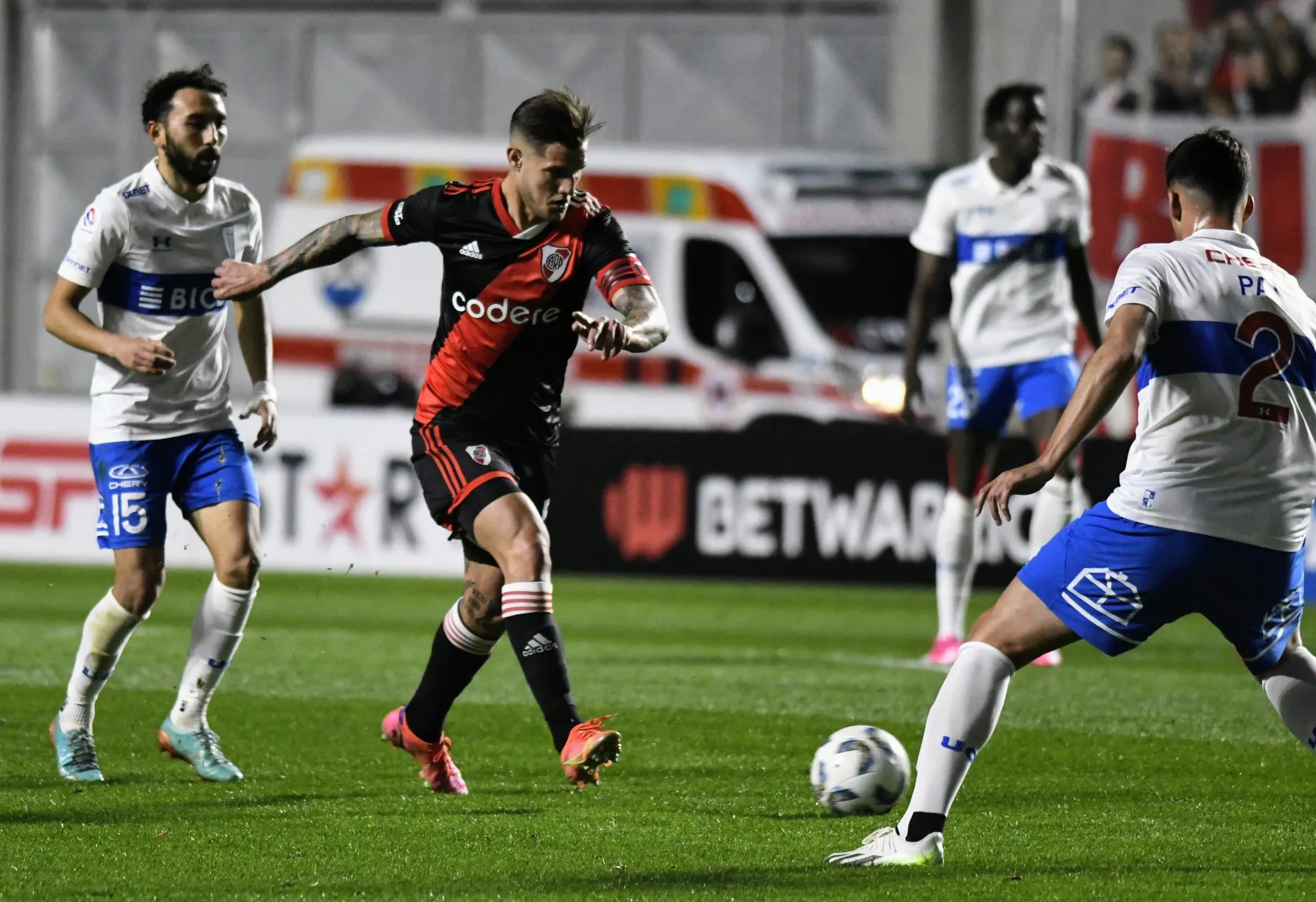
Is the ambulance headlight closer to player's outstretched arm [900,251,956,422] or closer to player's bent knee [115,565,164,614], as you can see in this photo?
player's outstretched arm [900,251,956,422]

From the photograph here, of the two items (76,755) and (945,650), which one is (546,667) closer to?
(76,755)

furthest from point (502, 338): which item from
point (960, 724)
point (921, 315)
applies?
point (921, 315)

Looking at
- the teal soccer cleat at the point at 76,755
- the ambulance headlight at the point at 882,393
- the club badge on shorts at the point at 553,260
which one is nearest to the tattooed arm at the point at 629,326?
the club badge on shorts at the point at 553,260

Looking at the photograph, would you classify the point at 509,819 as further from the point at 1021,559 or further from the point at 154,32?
the point at 154,32

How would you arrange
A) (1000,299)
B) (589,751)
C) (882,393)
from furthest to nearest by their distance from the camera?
(882,393)
(1000,299)
(589,751)

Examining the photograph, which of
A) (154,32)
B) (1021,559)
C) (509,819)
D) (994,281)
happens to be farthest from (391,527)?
(154,32)

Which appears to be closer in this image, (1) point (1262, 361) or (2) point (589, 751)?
(1) point (1262, 361)

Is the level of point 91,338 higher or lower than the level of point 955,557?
higher

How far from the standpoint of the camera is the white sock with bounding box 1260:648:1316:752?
4781 millimetres

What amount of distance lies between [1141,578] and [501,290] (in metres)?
1.93

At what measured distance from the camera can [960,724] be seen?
4523 millimetres

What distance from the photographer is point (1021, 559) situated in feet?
43.7

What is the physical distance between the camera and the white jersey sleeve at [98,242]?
5906 mm

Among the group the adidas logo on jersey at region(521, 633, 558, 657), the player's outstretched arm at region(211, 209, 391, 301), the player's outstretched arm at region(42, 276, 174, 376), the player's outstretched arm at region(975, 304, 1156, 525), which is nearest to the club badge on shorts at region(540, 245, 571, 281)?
the player's outstretched arm at region(211, 209, 391, 301)
